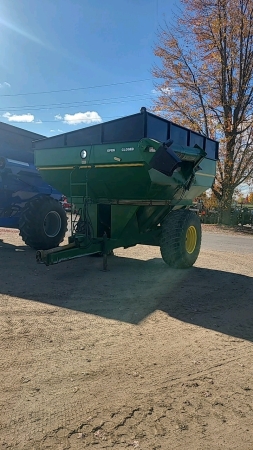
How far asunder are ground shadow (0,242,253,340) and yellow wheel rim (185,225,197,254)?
1.43 feet

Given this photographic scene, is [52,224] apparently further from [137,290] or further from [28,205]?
[137,290]

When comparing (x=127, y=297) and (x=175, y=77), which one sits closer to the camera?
(x=127, y=297)

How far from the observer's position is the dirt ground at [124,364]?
2408mm

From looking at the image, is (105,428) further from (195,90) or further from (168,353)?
(195,90)

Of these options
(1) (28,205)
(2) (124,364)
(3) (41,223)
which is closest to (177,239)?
(3) (41,223)

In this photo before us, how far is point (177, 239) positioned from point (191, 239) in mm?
892

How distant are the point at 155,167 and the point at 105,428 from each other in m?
4.05

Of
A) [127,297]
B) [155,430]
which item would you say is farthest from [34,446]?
[127,297]

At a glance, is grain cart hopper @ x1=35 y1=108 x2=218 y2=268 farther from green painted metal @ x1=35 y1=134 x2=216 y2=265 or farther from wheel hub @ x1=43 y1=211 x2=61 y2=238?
wheel hub @ x1=43 y1=211 x2=61 y2=238

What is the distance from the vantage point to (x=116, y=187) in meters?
6.77

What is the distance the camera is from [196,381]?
3031mm

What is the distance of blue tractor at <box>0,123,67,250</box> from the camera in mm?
8109

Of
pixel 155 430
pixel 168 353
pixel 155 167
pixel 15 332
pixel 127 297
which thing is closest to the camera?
pixel 155 430

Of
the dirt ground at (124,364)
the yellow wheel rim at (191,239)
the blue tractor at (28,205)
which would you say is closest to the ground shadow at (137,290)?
the dirt ground at (124,364)
